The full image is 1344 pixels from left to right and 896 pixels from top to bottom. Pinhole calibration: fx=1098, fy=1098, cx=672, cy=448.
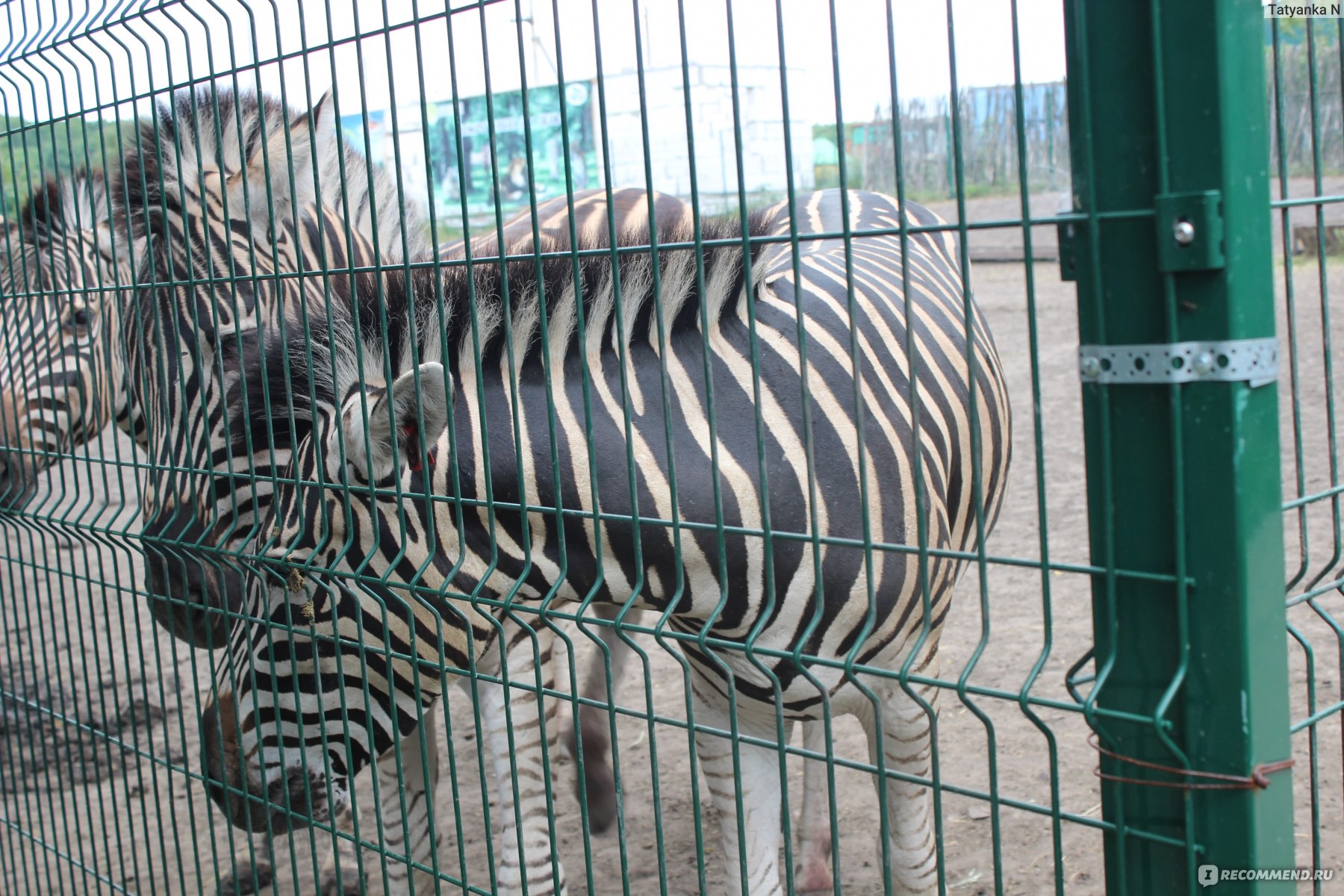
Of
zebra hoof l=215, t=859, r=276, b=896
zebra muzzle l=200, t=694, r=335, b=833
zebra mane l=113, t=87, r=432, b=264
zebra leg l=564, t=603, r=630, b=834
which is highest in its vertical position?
zebra mane l=113, t=87, r=432, b=264

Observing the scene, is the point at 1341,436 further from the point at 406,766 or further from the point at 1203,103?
the point at 1203,103

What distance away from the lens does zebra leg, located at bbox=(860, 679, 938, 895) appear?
2.69 metres

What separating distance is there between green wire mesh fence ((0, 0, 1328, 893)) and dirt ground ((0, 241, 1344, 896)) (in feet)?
0.10

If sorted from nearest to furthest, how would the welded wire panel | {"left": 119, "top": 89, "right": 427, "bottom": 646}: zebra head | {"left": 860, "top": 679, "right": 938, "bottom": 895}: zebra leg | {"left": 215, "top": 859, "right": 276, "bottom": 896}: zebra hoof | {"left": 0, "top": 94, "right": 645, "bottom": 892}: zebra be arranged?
the welded wire panel, {"left": 119, "top": 89, "right": 427, "bottom": 646}: zebra head, {"left": 860, "top": 679, "right": 938, "bottom": 895}: zebra leg, {"left": 0, "top": 94, "right": 645, "bottom": 892}: zebra, {"left": 215, "top": 859, "right": 276, "bottom": 896}: zebra hoof

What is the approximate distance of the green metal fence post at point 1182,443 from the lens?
1133 mm

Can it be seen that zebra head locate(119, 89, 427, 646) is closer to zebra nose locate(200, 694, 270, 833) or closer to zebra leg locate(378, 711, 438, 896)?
zebra nose locate(200, 694, 270, 833)

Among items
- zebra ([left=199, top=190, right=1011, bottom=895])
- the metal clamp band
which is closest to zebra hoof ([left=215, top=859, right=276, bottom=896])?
zebra ([left=199, top=190, right=1011, bottom=895])

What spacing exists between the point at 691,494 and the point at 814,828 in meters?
2.08

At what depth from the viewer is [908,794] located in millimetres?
2832

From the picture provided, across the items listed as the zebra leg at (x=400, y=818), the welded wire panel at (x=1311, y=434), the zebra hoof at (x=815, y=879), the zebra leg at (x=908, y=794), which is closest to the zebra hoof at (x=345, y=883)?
the zebra leg at (x=400, y=818)

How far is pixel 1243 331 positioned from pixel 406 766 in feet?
10.4

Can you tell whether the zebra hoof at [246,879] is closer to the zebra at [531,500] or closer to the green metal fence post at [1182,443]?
the zebra at [531,500]

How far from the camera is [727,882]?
9.39 feet

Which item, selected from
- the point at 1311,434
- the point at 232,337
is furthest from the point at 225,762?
the point at 1311,434
